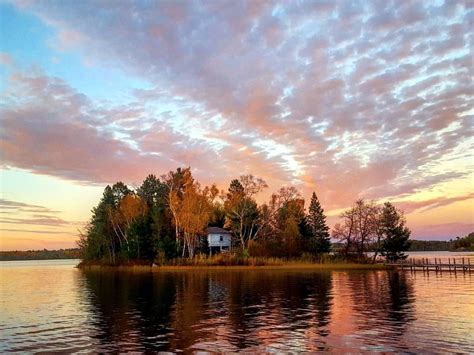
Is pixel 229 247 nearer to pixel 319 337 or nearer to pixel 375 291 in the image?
pixel 375 291

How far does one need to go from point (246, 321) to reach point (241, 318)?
127cm

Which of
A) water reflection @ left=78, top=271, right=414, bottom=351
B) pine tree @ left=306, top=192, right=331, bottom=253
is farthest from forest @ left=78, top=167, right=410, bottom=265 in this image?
water reflection @ left=78, top=271, right=414, bottom=351

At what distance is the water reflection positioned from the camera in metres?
22.0

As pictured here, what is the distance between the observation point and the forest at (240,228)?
92500 millimetres

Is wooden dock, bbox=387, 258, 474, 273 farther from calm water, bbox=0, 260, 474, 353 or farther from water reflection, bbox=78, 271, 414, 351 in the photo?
water reflection, bbox=78, 271, 414, 351

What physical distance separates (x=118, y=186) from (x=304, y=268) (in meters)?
61.4

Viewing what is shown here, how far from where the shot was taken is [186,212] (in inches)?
3716

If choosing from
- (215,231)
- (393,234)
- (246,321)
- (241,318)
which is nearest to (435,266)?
(393,234)

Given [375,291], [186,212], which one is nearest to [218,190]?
[186,212]

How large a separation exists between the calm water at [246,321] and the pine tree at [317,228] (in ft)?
168

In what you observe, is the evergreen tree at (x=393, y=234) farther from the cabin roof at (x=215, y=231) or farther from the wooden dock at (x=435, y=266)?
the cabin roof at (x=215, y=231)

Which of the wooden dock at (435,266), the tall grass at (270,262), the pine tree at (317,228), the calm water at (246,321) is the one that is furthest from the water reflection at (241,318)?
the pine tree at (317,228)

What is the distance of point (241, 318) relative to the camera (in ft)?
96.5

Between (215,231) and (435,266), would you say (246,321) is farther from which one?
(215,231)
